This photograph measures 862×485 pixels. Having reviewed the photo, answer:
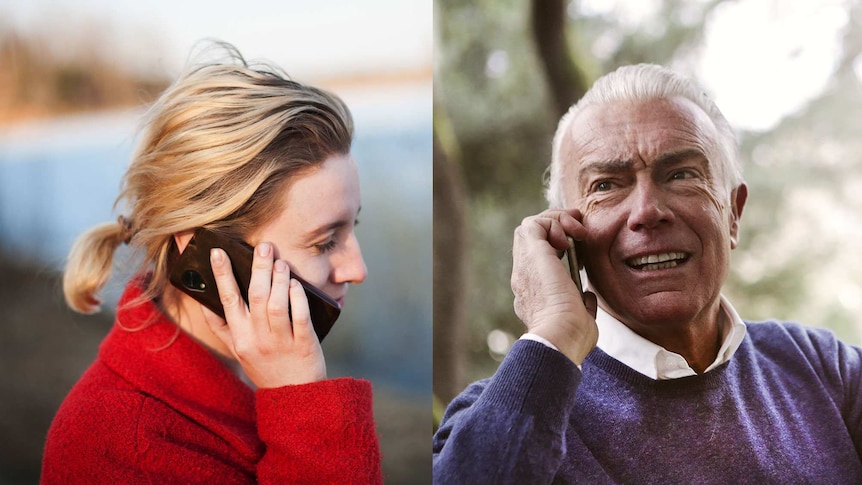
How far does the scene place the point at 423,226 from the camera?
6.22 feet

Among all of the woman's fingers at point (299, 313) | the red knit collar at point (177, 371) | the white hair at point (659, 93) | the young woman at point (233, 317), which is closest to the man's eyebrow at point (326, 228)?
the young woman at point (233, 317)

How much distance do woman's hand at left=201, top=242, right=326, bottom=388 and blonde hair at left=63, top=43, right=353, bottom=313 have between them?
9 cm

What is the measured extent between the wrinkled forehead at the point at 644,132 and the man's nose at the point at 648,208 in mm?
49

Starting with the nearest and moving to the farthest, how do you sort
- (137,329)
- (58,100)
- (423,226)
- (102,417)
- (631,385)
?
1. (631,385)
2. (102,417)
3. (137,329)
4. (423,226)
5. (58,100)

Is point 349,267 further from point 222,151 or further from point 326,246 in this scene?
point 222,151

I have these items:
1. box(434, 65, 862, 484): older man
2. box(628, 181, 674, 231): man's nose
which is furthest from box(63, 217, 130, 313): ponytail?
box(628, 181, 674, 231): man's nose

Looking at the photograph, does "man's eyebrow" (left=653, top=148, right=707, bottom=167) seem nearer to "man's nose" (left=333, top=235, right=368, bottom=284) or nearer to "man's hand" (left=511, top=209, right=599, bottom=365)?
"man's hand" (left=511, top=209, right=599, bottom=365)

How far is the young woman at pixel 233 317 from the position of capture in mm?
1527

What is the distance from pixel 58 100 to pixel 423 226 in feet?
3.49

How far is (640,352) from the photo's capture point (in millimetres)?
1432

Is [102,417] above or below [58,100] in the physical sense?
below

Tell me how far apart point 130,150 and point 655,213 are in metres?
1.36

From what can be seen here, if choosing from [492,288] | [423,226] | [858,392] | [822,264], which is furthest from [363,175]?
[858,392]

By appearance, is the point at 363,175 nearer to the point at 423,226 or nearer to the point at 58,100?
the point at 423,226
